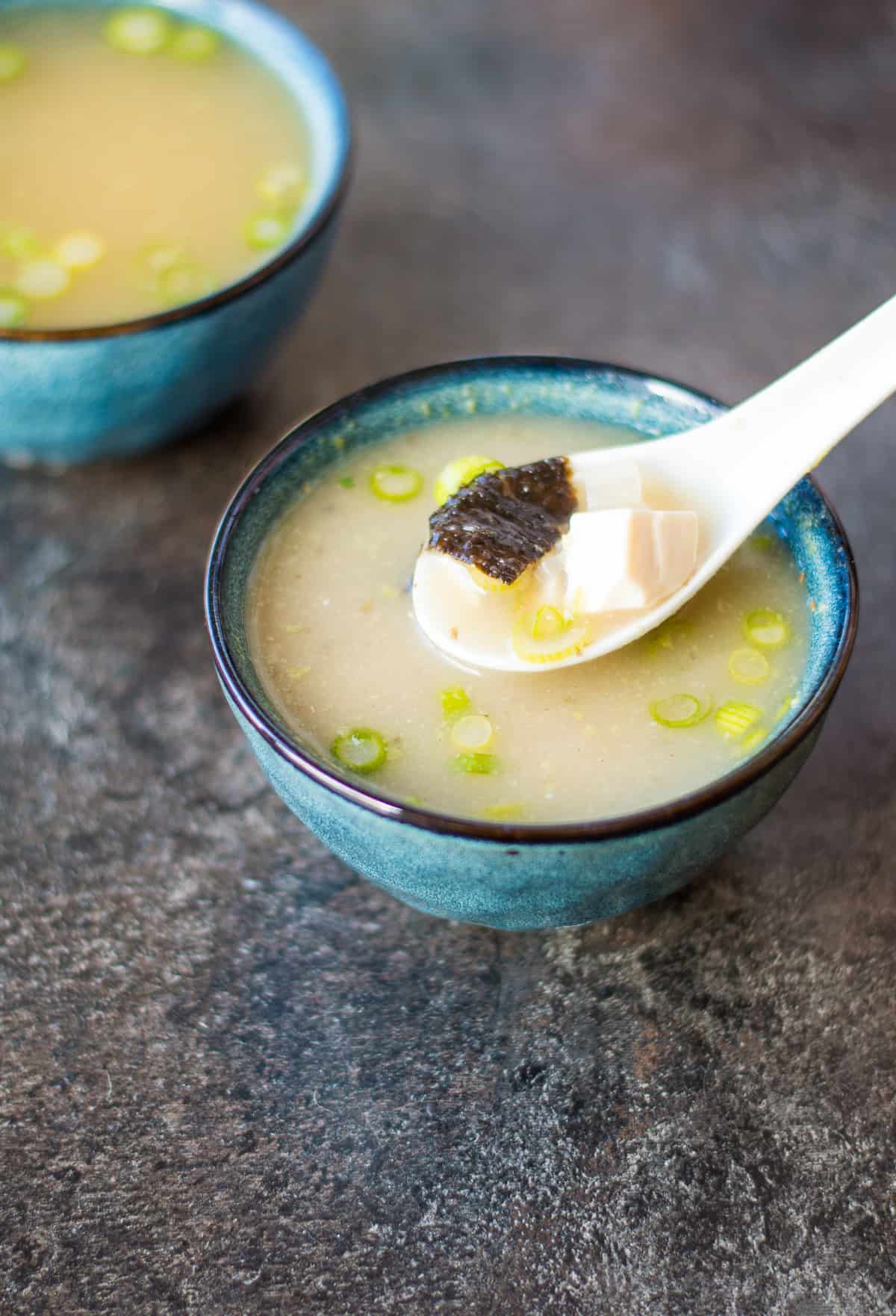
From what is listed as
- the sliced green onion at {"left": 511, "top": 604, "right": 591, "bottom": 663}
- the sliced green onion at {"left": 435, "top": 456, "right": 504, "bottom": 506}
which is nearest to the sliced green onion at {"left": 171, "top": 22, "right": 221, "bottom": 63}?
the sliced green onion at {"left": 435, "top": 456, "right": 504, "bottom": 506}

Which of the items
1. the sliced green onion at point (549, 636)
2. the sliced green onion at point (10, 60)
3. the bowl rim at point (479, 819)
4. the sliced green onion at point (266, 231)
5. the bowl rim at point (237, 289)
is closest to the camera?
the bowl rim at point (479, 819)

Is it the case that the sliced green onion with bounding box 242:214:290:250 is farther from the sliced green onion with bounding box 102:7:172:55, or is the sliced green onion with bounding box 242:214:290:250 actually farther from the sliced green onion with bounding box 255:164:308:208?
the sliced green onion with bounding box 102:7:172:55

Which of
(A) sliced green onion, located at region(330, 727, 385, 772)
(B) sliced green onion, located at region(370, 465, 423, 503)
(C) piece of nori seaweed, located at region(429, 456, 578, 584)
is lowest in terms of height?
(A) sliced green onion, located at region(330, 727, 385, 772)

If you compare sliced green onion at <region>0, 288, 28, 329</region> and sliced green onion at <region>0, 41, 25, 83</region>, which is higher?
sliced green onion at <region>0, 41, 25, 83</region>

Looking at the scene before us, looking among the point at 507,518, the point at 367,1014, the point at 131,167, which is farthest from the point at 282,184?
the point at 367,1014

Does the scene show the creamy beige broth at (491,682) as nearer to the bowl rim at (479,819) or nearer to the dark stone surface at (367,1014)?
the bowl rim at (479,819)

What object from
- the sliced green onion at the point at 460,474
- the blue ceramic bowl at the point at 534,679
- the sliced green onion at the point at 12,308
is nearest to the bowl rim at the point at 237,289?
the sliced green onion at the point at 12,308

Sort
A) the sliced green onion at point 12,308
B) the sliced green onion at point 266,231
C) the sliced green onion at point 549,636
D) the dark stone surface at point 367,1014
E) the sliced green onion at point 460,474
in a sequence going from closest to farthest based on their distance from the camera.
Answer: the dark stone surface at point 367,1014
the sliced green onion at point 549,636
the sliced green onion at point 460,474
the sliced green onion at point 12,308
the sliced green onion at point 266,231
